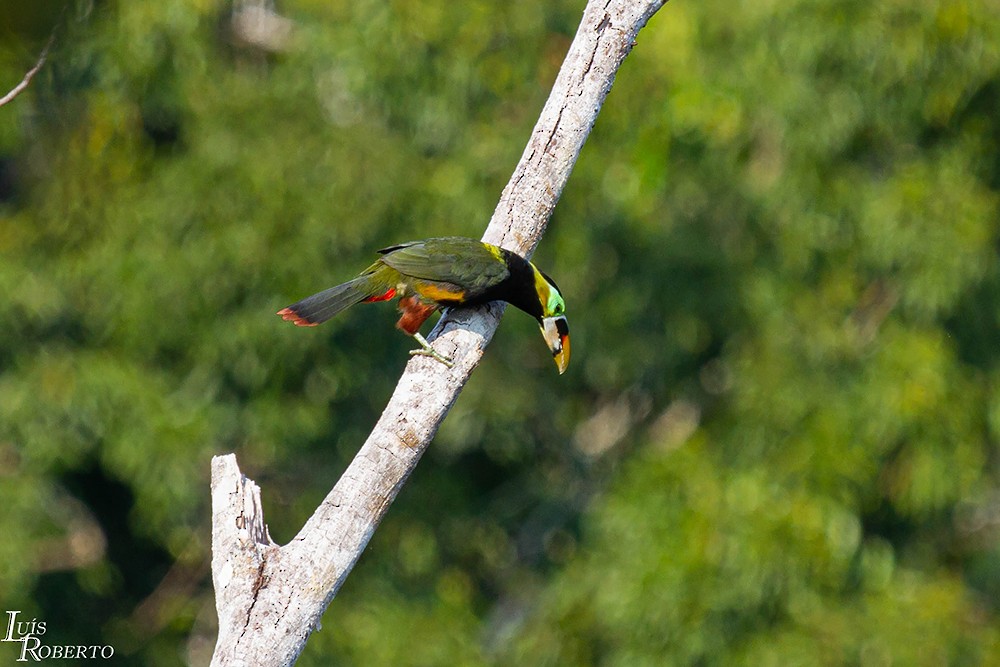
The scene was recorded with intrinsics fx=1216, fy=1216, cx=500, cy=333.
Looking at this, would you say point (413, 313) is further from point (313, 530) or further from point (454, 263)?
point (313, 530)

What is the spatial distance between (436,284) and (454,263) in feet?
0.32

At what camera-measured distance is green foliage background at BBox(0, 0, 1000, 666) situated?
820 cm

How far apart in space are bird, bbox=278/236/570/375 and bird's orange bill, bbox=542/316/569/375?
0.10 meters

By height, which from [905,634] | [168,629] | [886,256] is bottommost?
[168,629]

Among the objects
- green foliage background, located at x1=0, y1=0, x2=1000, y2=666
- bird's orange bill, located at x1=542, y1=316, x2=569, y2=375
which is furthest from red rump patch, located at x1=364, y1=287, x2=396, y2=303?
green foliage background, located at x1=0, y1=0, x2=1000, y2=666

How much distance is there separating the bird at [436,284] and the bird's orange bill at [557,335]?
0.10 meters

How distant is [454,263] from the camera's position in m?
4.18

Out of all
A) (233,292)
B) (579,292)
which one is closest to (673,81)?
(579,292)

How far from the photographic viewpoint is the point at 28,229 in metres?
8.90

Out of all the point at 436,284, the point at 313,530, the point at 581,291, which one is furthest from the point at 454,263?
the point at 581,291

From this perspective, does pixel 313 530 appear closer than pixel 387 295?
Yes

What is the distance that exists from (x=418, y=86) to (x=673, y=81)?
186cm

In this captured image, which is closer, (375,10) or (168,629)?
(375,10)

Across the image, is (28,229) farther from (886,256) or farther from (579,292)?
(886,256)
